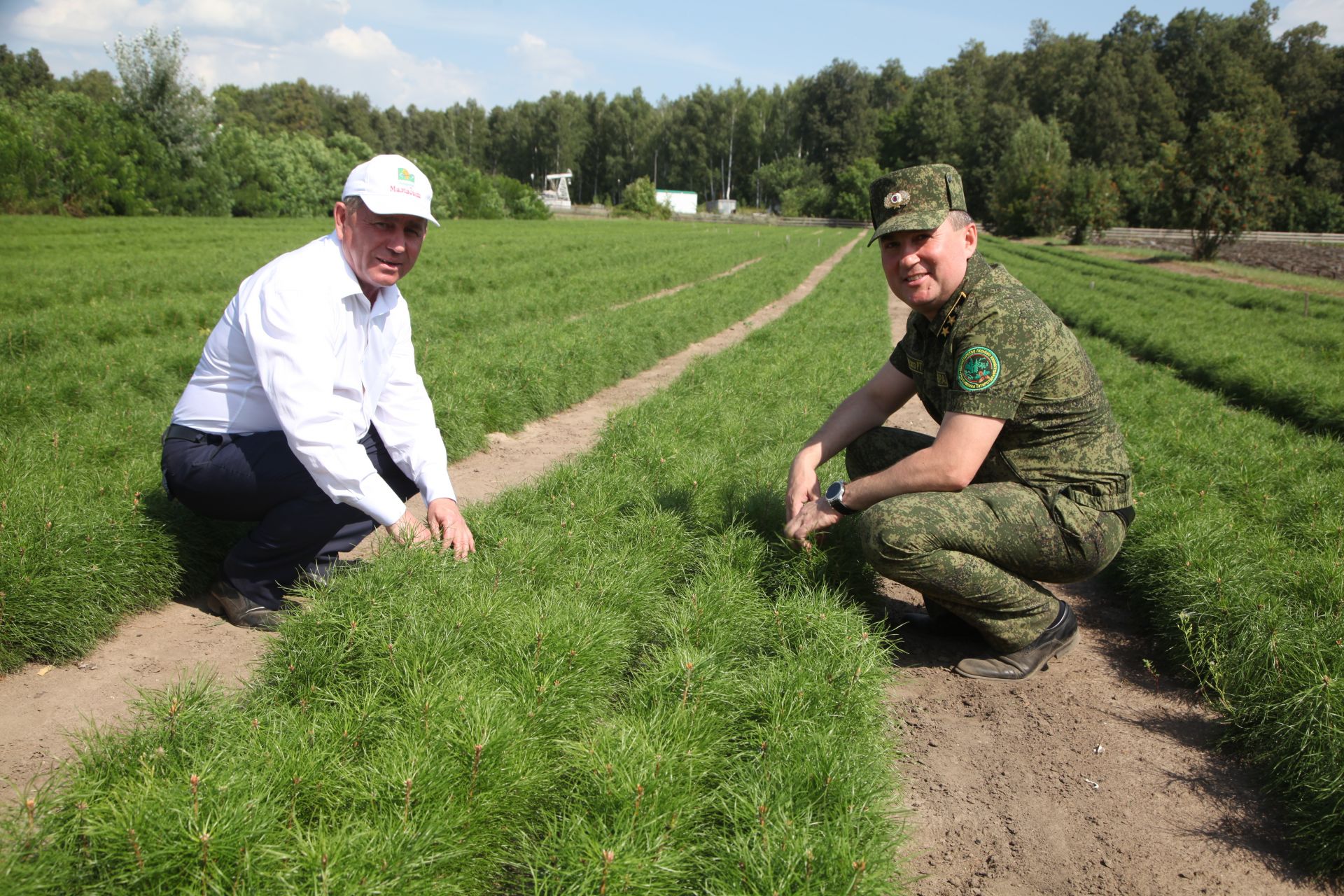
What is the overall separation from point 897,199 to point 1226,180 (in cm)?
4388

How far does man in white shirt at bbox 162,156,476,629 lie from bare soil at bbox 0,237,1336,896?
558mm

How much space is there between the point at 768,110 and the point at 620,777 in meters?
140

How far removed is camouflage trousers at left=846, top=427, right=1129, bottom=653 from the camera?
358cm

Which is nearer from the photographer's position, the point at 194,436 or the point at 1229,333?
the point at 194,436

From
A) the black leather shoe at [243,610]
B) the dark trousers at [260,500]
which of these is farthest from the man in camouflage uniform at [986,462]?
the black leather shoe at [243,610]

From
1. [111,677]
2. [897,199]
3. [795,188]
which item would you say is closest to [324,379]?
[111,677]

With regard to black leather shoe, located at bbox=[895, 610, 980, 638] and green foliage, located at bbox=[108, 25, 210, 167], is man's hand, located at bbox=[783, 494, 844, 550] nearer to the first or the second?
black leather shoe, located at bbox=[895, 610, 980, 638]

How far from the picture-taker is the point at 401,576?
11.7 ft

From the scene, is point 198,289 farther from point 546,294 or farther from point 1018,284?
point 1018,284

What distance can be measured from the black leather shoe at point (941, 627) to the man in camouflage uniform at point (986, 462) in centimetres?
35

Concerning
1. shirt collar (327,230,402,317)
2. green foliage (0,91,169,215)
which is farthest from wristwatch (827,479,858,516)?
green foliage (0,91,169,215)

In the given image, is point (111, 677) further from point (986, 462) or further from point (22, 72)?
point (22, 72)

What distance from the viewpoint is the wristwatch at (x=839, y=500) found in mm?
3863

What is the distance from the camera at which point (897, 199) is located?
3576 millimetres
